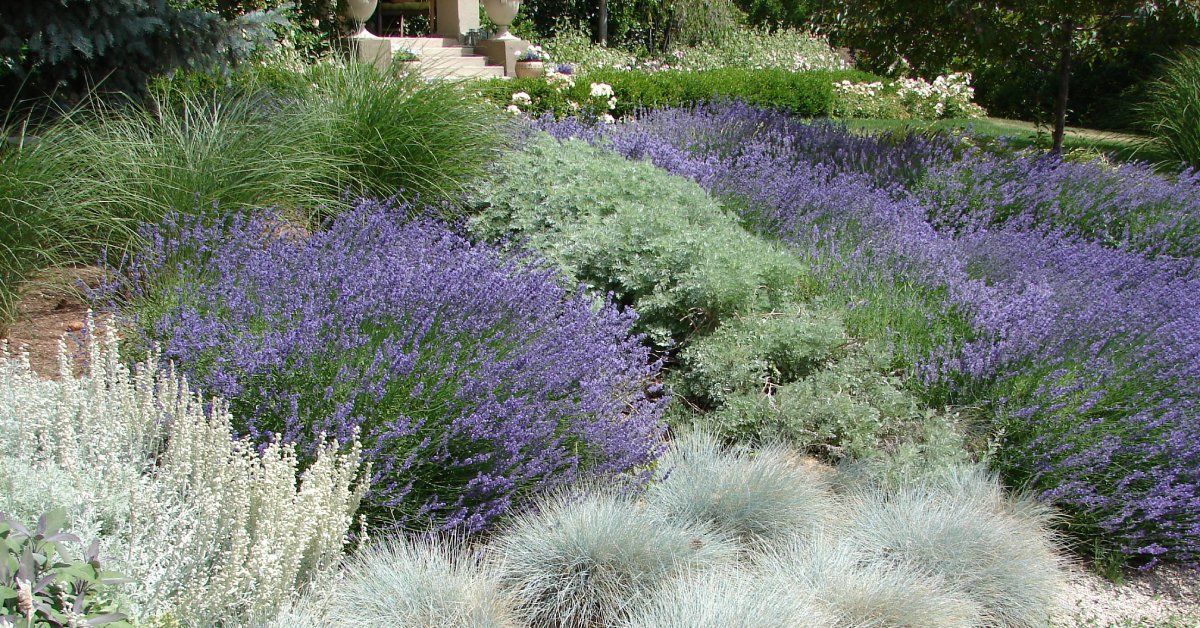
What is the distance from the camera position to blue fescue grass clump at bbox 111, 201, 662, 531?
270cm

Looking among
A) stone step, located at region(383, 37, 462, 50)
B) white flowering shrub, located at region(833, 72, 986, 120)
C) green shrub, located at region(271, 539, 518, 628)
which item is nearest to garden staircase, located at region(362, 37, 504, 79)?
stone step, located at region(383, 37, 462, 50)

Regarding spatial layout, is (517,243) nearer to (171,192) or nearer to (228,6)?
(171,192)

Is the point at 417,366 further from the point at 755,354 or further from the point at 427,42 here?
the point at 427,42

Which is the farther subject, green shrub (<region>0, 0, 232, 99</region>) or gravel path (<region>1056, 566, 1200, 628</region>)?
green shrub (<region>0, 0, 232, 99</region>)

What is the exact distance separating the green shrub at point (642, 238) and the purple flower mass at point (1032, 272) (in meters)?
0.48

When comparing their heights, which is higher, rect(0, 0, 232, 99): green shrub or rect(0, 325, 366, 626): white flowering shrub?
rect(0, 0, 232, 99): green shrub

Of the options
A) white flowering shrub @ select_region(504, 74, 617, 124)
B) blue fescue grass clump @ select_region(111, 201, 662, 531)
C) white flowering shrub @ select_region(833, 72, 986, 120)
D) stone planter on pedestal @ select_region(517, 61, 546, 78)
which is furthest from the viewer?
white flowering shrub @ select_region(833, 72, 986, 120)

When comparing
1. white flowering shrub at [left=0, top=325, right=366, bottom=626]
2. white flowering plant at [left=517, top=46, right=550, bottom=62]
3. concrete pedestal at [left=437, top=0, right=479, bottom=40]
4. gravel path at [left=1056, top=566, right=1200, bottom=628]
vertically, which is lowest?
gravel path at [left=1056, top=566, right=1200, bottom=628]

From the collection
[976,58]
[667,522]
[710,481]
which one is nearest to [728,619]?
[667,522]

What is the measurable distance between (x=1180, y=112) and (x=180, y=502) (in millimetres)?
8680

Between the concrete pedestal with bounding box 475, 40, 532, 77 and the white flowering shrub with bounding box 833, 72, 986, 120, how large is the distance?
575 centimetres

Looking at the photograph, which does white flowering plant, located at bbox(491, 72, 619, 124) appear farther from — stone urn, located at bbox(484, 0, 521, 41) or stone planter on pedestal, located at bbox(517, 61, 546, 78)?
stone urn, located at bbox(484, 0, 521, 41)

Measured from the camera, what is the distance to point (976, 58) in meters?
7.52

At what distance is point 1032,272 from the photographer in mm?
4531
